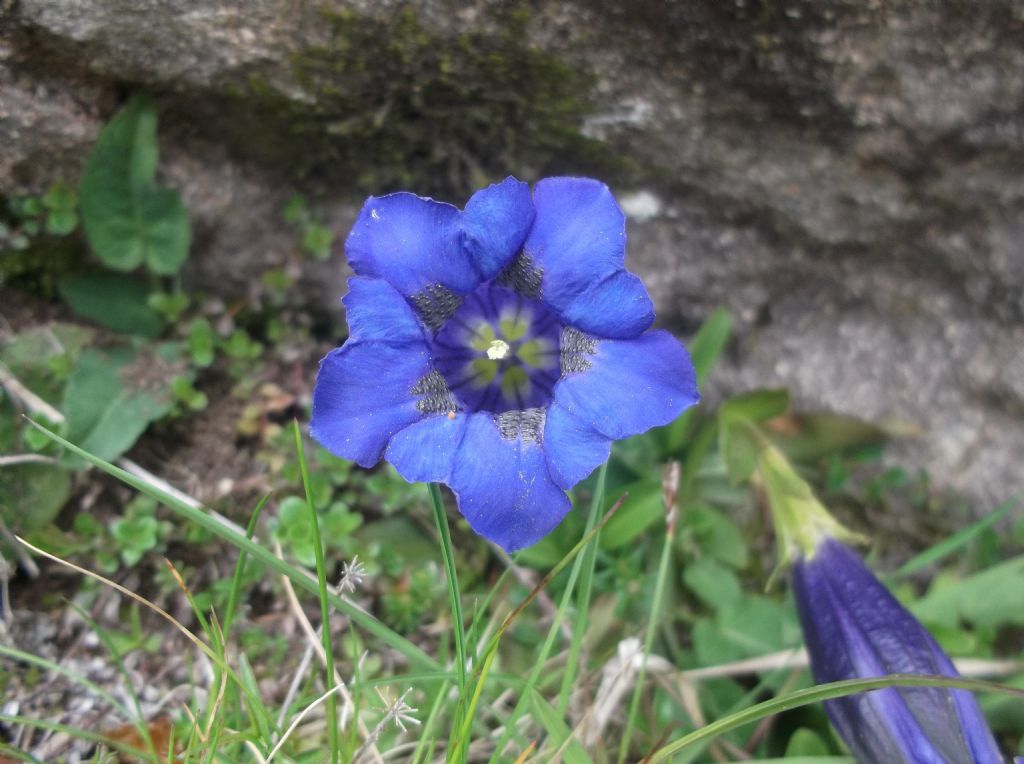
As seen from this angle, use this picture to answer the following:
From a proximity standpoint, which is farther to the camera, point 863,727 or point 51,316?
point 51,316

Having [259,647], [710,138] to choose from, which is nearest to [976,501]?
[710,138]

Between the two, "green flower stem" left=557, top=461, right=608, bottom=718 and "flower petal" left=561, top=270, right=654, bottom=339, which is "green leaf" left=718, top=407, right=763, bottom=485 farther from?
"flower petal" left=561, top=270, right=654, bottom=339

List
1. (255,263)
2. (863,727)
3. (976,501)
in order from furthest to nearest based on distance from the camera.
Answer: (976,501) → (255,263) → (863,727)

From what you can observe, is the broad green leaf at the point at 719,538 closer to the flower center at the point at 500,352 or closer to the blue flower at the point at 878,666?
the blue flower at the point at 878,666

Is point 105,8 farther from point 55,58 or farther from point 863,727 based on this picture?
point 863,727

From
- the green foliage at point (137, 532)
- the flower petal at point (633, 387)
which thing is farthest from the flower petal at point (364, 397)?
the green foliage at point (137, 532)

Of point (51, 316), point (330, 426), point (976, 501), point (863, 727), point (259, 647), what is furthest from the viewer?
point (976, 501)
